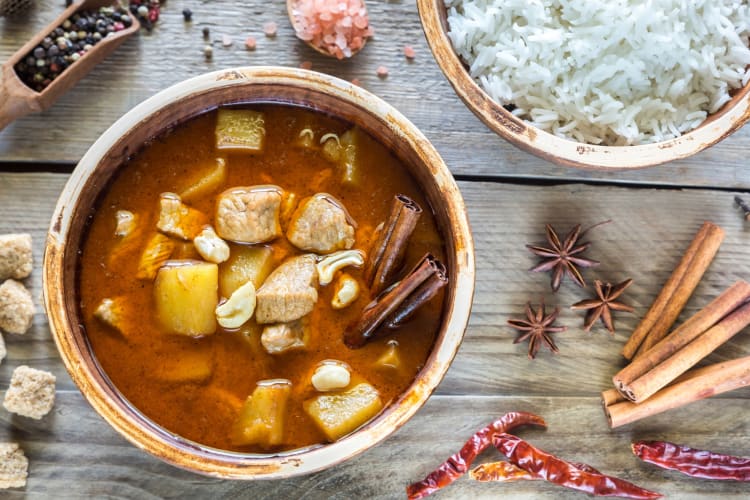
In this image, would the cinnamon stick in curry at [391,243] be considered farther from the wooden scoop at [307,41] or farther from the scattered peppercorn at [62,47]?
the scattered peppercorn at [62,47]

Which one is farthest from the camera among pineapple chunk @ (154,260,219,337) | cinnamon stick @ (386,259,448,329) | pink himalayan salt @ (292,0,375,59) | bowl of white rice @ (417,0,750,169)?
pink himalayan salt @ (292,0,375,59)

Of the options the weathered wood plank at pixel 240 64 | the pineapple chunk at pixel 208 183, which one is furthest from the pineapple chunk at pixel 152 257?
the weathered wood plank at pixel 240 64

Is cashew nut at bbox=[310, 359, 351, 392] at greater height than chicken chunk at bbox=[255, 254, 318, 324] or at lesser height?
lesser

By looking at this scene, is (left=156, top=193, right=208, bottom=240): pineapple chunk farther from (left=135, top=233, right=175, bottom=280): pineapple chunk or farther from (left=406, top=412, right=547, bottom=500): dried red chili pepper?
(left=406, top=412, right=547, bottom=500): dried red chili pepper

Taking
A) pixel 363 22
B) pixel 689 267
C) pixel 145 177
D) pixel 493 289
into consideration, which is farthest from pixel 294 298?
pixel 689 267

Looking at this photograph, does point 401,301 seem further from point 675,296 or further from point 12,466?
point 12,466

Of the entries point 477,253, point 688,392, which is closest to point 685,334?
point 688,392

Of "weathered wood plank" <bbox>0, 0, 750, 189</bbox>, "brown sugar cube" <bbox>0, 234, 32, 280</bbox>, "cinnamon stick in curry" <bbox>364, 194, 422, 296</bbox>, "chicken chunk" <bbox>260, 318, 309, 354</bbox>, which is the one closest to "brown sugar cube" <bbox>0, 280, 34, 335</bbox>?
"brown sugar cube" <bbox>0, 234, 32, 280</bbox>
